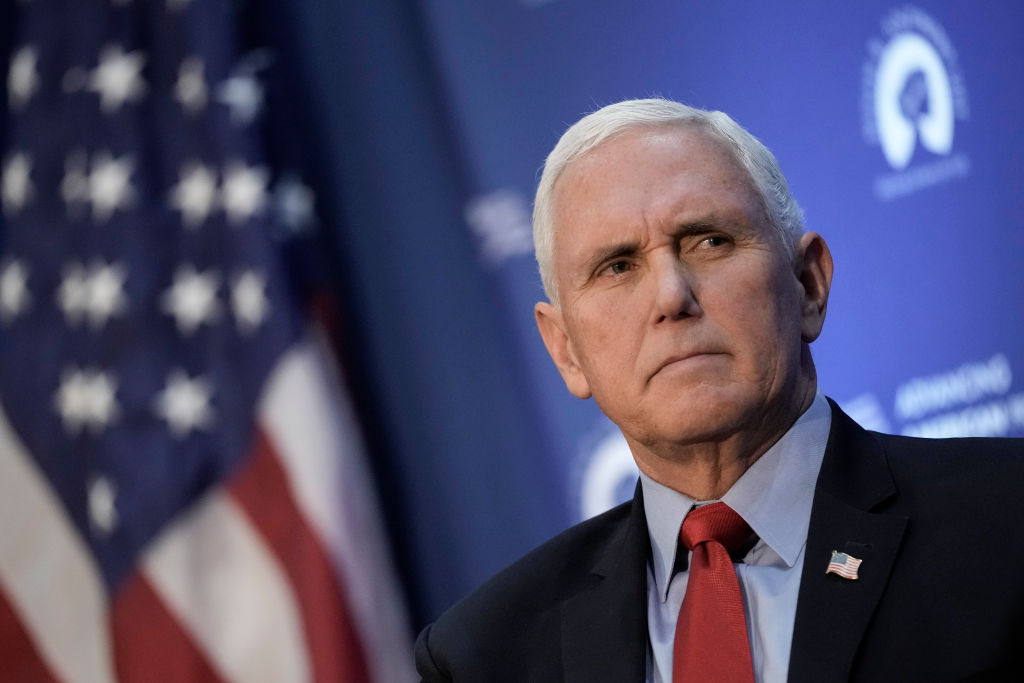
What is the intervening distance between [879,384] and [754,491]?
1.39 metres

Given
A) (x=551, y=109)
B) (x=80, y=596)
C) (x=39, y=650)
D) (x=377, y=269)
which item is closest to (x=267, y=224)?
(x=377, y=269)

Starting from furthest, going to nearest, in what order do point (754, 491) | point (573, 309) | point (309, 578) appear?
point (309, 578) < point (573, 309) < point (754, 491)

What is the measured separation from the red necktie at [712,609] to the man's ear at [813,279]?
0.33 meters

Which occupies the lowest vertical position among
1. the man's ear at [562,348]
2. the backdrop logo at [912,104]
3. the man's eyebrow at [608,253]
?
the man's ear at [562,348]

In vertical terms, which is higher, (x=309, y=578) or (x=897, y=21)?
(x=897, y=21)

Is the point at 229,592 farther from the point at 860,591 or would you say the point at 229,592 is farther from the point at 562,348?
the point at 860,591

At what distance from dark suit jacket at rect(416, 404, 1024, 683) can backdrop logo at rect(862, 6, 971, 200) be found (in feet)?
4.85

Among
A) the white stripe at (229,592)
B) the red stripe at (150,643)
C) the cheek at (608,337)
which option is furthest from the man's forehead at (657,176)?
the red stripe at (150,643)

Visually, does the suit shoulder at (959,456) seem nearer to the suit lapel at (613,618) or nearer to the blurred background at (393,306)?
the suit lapel at (613,618)

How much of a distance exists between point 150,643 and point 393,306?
109 centimetres

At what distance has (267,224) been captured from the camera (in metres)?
2.84

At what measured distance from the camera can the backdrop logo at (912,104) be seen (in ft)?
9.31

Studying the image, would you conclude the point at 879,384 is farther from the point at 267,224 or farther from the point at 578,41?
the point at 267,224

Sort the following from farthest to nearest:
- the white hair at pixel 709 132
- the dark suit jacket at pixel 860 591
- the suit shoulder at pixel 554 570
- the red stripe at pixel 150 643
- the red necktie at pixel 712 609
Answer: the red stripe at pixel 150 643
the suit shoulder at pixel 554 570
the white hair at pixel 709 132
the red necktie at pixel 712 609
the dark suit jacket at pixel 860 591
